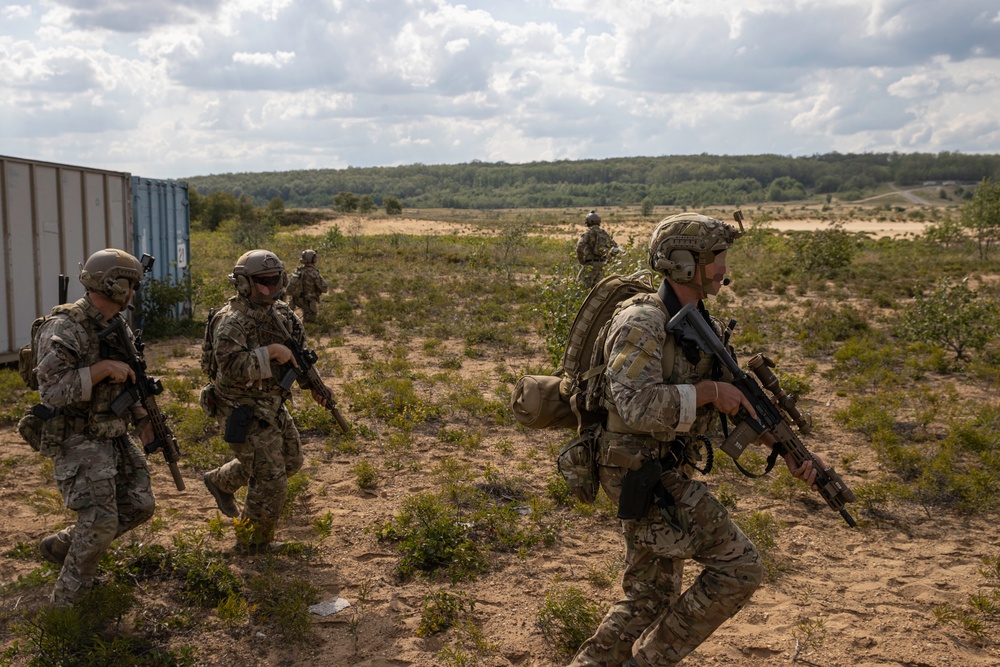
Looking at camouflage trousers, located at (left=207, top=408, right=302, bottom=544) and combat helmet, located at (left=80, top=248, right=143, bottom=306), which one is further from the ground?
combat helmet, located at (left=80, top=248, right=143, bottom=306)

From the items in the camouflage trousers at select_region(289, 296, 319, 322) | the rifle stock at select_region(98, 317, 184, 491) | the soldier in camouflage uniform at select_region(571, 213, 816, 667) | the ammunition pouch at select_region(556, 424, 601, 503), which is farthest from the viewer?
the camouflage trousers at select_region(289, 296, 319, 322)

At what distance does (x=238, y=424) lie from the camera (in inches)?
187

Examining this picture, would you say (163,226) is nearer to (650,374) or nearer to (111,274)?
(111,274)

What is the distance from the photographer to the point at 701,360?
3.39 metres

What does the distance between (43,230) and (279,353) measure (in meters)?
7.67

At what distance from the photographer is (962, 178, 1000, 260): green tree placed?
73.5 feet

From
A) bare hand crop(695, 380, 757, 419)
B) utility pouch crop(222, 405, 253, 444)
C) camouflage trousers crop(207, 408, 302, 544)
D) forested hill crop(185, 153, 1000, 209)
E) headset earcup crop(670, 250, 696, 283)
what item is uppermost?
forested hill crop(185, 153, 1000, 209)

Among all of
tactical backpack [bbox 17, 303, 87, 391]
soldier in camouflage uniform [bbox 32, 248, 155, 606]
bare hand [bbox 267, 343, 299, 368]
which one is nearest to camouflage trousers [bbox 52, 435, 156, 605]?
→ soldier in camouflage uniform [bbox 32, 248, 155, 606]

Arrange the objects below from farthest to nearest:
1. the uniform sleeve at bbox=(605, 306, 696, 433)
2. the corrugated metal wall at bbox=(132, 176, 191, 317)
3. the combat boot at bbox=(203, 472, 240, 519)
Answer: the corrugated metal wall at bbox=(132, 176, 191, 317) < the combat boot at bbox=(203, 472, 240, 519) < the uniform sleeve at bbox=(605, 306, 696, 433)

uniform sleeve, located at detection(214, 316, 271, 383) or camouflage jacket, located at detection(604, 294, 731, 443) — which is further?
uniform sleeve, located at detection(214, 316, 271, 383)

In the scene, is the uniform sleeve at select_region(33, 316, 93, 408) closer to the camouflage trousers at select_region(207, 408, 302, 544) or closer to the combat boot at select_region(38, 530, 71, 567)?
the combat boot at select_region(38, 530, 71, 567)

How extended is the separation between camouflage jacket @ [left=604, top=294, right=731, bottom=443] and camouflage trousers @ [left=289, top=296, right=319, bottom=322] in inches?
412

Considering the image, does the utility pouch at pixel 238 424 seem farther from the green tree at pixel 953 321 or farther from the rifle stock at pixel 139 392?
the green tree at pixel 953 321

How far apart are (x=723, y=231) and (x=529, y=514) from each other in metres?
3.25
